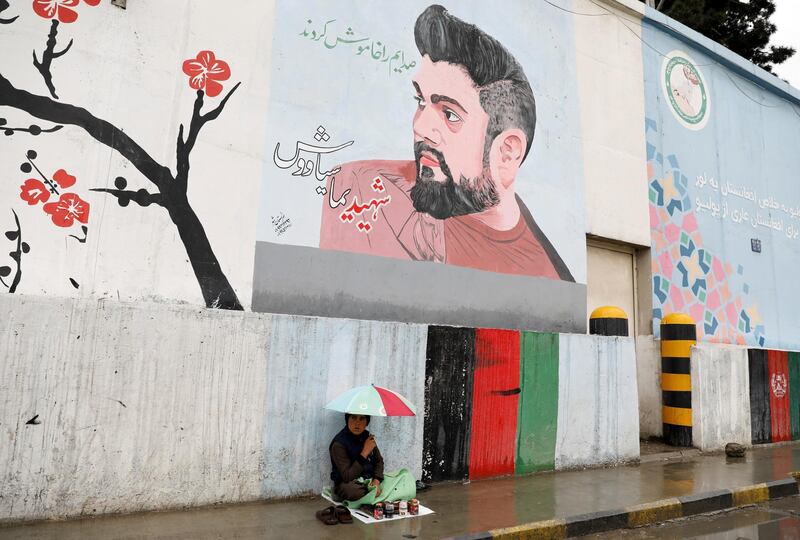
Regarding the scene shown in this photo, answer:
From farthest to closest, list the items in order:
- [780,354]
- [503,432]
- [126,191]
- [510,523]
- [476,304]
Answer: [780,354] → [476,304] → [503,432] → [126,191] → [510,523]

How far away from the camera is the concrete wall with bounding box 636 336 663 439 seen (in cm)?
875

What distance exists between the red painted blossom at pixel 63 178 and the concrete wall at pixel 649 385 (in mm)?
7654

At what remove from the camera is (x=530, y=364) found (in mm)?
6812

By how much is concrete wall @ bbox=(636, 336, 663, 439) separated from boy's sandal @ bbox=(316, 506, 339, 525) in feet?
18.8

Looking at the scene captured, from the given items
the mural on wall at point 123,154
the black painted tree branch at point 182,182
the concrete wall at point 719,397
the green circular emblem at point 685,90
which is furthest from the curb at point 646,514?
the green circular emblem at point 685,90

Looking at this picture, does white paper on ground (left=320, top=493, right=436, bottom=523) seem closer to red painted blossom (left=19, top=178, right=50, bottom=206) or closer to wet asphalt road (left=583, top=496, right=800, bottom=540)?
wet asphalt road (left=583, top=496, right=800, bottom=540)

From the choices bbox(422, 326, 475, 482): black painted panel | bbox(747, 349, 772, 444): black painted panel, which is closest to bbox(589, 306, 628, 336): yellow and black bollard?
bbox(422, 326, 475, 482): black painted panel

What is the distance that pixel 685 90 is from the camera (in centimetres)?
1014

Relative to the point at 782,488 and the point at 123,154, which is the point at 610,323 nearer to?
the point at 782,488

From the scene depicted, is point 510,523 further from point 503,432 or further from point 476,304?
point 476,304

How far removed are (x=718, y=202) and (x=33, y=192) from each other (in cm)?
1000

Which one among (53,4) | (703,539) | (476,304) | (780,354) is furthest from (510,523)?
(780,354)

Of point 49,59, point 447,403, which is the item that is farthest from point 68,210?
point 447,403

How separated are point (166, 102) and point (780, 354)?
9.78 m
